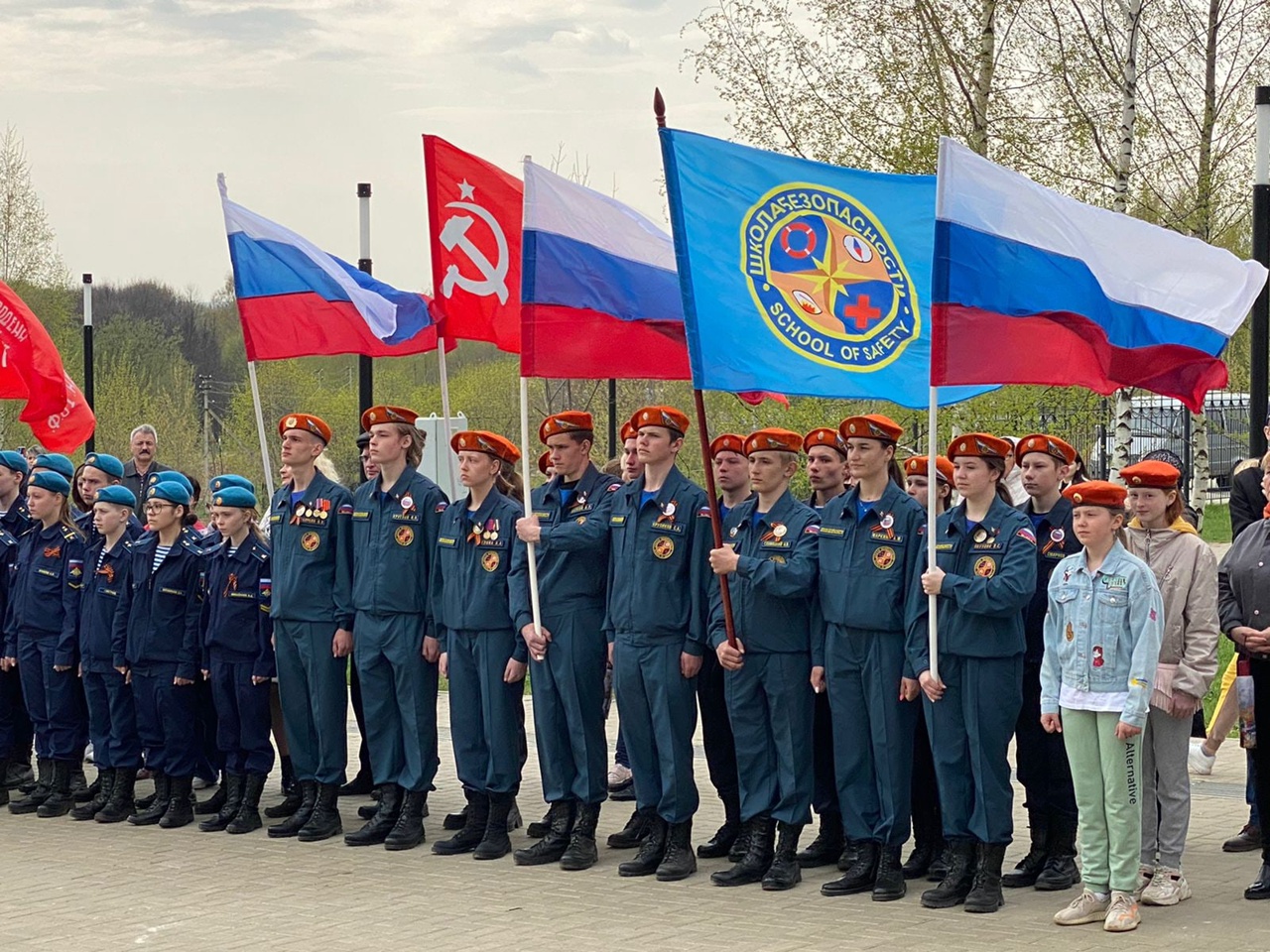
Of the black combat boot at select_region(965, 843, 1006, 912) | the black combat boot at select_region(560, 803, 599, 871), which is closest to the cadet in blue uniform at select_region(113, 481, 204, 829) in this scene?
the black combat boot at select_region(560, 803, 599, 871)

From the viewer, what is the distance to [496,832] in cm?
892

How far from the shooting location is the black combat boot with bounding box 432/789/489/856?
8969mm

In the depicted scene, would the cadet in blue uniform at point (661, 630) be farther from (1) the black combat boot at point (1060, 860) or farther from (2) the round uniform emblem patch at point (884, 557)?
(1) the black combat boot at point (1060, 860)

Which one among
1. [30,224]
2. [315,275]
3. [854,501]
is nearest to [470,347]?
[30,224]

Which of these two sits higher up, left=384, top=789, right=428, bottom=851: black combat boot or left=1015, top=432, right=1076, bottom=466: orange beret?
left=1015, top=432, right=1076, bottom=466: orange beret

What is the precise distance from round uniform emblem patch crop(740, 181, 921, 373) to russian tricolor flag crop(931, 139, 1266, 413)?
1.03 feet

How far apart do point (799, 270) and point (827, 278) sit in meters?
0.13

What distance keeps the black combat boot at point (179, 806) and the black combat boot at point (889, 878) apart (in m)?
3.86

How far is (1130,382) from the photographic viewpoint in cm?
771

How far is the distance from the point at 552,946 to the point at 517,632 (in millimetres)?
2139

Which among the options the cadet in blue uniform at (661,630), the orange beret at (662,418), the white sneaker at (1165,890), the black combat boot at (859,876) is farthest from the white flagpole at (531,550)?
the white sneaker at (1165,890)

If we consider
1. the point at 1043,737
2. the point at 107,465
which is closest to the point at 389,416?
the point at 107,465

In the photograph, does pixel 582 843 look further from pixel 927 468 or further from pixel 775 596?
pixel 927 468

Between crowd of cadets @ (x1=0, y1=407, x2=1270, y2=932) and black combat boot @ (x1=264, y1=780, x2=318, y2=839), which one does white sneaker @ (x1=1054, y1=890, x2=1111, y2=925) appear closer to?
crowd of cadets @ (x1=0, y1=407, x2=1270, y2=932)
